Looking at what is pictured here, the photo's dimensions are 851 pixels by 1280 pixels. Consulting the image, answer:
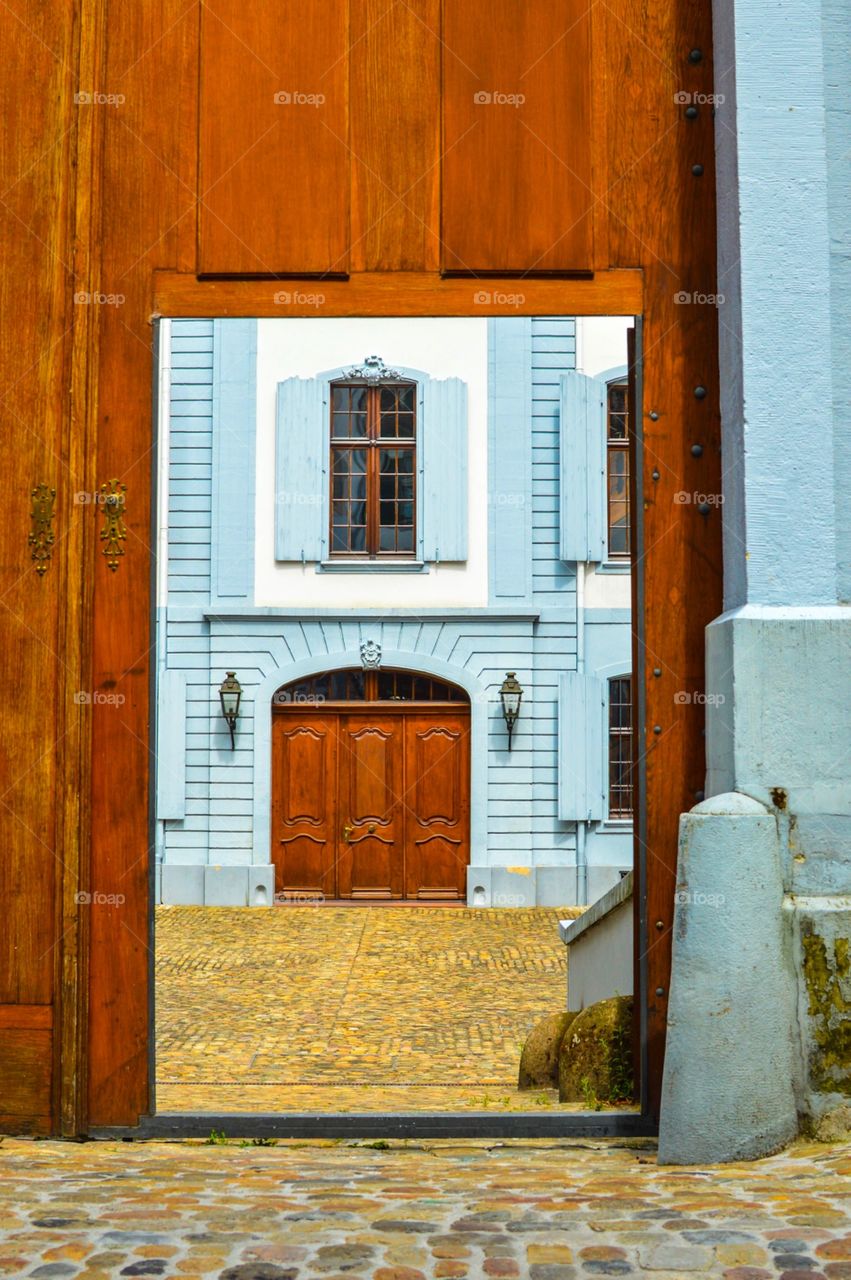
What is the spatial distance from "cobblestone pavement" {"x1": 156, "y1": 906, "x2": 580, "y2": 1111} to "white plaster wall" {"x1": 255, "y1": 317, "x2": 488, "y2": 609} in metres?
4.20

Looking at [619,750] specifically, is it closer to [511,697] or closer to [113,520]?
[511,697]

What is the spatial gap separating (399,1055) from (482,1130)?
16.6ft

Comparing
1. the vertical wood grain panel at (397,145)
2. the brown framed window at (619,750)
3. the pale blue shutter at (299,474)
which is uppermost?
the pale blue shutter at (299,474)

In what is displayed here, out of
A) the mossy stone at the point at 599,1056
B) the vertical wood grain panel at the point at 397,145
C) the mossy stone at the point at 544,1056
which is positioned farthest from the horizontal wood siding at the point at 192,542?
the vertical wood grain panel at the point at 397,145

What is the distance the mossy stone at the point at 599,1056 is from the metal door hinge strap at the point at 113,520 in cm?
257

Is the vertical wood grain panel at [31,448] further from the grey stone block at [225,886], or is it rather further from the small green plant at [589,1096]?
the grey stone block at [225,886]

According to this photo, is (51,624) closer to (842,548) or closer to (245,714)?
(842,548)

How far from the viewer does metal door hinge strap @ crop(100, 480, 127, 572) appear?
4.68 meters

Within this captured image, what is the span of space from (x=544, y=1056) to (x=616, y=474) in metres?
12.7

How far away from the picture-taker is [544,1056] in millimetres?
7527

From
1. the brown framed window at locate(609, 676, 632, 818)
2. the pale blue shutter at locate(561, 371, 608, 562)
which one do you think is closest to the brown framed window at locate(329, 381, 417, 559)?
the pale blue shutter at locate(561, 371, 608, 562)

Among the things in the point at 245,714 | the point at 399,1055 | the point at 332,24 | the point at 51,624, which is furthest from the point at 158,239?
the point at 245,714

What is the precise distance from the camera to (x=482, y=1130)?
4.64m

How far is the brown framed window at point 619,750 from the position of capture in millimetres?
18641
